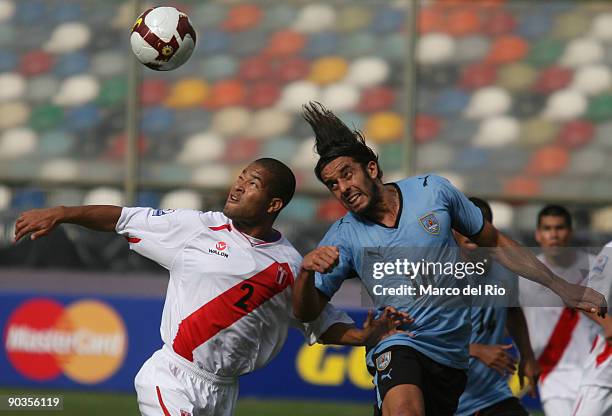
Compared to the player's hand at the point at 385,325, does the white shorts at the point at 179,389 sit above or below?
below

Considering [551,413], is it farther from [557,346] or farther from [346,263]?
[346,263]

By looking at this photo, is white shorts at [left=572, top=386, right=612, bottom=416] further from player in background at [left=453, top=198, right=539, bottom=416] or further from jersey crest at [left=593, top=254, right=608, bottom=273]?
jersey crest at [left=593, top=254, right=608, bottom=273]

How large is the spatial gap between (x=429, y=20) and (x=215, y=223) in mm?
10377

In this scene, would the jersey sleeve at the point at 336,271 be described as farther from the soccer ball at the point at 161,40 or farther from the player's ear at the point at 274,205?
the soccer ball at the point at 161,40

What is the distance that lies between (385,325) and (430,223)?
0.62 metres

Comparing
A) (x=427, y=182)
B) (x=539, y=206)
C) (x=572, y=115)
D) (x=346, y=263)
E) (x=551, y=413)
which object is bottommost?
(x=551, y=413)

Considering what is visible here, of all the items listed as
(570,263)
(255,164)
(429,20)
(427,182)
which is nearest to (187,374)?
(255,164)

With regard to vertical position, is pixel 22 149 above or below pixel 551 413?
above

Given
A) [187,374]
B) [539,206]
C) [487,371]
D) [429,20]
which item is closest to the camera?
[187,374]

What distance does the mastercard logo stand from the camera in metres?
12.3

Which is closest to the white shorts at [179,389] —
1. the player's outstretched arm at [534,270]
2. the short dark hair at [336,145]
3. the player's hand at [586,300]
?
the short dark hair at [336,145]

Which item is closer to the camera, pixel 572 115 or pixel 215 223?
pixel 215 223

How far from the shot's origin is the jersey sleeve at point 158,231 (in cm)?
630

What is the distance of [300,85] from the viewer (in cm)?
1617
